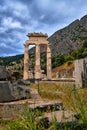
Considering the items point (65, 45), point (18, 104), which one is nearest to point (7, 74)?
point (18, 104)

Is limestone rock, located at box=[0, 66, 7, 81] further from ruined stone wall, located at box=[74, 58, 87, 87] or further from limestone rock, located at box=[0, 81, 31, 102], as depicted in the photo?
ruined stone wall, located at box=[74, 58, 87, 87]

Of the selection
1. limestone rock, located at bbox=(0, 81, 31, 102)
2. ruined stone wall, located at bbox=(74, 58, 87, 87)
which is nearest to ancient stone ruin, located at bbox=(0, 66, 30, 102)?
limestone rock, located at bbox=(0, 81, 31, 102)

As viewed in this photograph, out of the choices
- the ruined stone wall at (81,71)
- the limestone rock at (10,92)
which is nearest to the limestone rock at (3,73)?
the limestone rock at (10,92)

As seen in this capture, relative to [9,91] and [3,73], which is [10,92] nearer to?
[9,91]

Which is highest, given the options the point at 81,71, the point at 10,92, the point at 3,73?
the point at 81,71

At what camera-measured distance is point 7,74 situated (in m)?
11.8

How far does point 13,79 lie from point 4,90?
5.61 ft

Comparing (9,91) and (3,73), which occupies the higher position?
(3,73)

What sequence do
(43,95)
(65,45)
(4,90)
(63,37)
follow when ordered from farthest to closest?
(63,37)
(65,45)
(43,95)
(4,90)

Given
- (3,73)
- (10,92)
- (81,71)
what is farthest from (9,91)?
(81,71)

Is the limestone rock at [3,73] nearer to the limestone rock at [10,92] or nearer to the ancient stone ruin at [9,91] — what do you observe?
the ancient stone ruin at [9,91]

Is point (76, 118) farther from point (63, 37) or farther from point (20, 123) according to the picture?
point (63, 37)

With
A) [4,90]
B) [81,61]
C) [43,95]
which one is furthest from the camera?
[81,61]

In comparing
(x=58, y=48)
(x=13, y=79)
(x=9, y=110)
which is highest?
(x=58, y=48)
